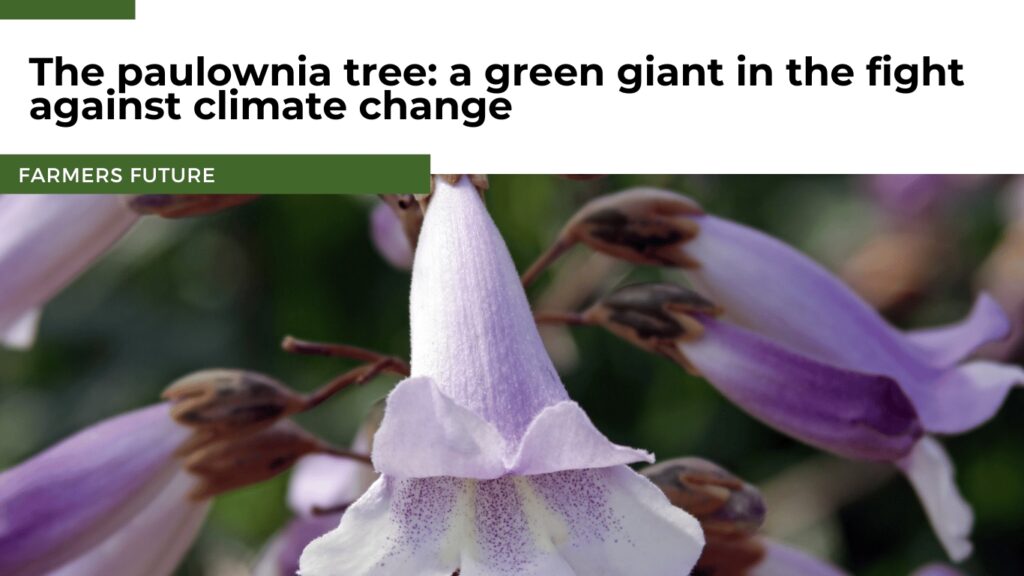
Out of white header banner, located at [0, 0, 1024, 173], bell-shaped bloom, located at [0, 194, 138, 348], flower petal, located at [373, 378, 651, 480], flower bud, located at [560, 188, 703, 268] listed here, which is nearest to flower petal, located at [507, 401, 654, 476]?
flower petal, located at [373, 378, 651, 480]

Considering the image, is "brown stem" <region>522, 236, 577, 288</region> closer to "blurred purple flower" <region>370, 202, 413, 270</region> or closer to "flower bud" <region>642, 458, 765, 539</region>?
"flower bud" <region>642, 458, 765, 539</region>

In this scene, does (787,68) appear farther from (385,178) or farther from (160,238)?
(160,238)

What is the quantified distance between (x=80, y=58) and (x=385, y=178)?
292mm

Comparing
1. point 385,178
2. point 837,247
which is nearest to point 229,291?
point 837,247

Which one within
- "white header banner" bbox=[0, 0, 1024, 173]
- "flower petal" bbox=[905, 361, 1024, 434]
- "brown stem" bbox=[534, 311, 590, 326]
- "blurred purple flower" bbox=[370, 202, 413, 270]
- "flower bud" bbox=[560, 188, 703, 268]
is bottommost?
"flower petal" bbox=[905, 361, 1024, 434]

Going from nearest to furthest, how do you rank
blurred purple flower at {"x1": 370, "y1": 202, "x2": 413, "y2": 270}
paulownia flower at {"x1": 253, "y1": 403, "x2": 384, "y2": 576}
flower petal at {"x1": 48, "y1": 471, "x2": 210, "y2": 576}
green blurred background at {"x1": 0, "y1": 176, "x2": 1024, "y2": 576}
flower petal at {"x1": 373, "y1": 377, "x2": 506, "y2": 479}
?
flower petal at {"x1": 373, "y1": 377, "x2": 506, "y2": 479} → flower petal at {"x1": 48, "y1": 471, "x2": 210, "y2": 576} → paulownia flower at {"x1": 253, "y1": 403, "x2": 384, "y2": 576} → blurred purple flower at {"x1": 370, "y1": 202, "x2": 413, "y2": 270} → green blurred background at {"x1": 0, "y1": 176, "x2": 1024, "y2": 576}

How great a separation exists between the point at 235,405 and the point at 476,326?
392 mm

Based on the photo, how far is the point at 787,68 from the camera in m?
1.30

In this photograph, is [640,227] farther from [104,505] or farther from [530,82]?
[104,505]

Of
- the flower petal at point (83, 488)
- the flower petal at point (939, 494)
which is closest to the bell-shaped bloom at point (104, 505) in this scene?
the flower petal at point (83, 488)

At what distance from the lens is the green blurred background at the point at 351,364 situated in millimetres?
2256

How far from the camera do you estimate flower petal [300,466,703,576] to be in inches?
36.6

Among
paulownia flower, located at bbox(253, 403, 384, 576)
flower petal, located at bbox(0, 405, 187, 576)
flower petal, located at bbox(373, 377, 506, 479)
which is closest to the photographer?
flower petal, located at bbox(373, 377, 506, 479)

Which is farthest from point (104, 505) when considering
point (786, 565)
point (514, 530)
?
point (786, 565)
